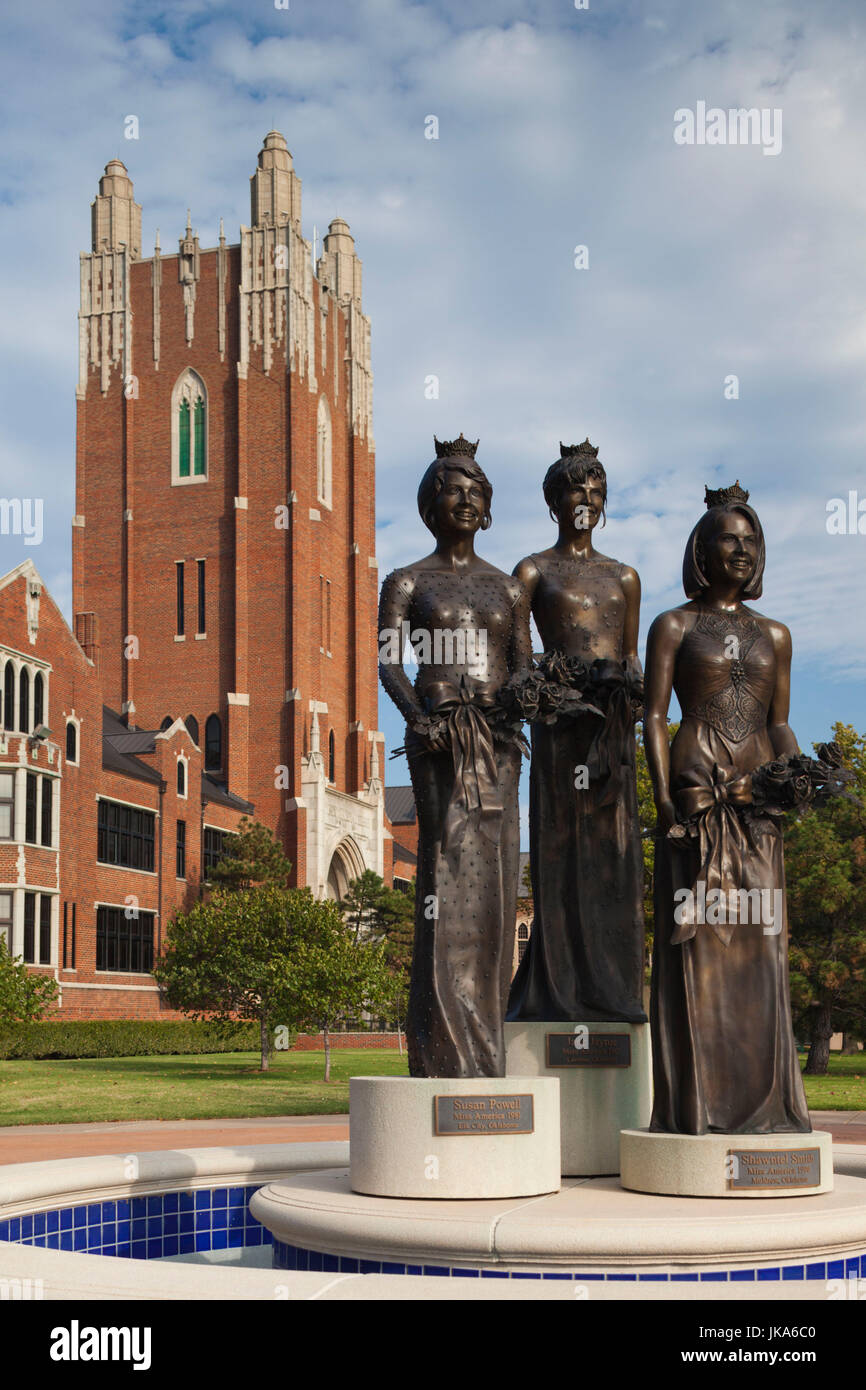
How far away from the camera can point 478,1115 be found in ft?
21.2

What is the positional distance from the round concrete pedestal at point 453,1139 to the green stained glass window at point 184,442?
198ft

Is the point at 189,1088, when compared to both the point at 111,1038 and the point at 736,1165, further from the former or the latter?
the point at 736,1165

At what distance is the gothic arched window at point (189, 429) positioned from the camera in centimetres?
6450

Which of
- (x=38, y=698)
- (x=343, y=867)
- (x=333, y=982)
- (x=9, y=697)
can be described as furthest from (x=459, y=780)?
(x=343, y=867)

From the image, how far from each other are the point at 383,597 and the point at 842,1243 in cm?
381

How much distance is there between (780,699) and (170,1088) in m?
21.3

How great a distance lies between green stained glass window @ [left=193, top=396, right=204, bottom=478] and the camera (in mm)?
64438

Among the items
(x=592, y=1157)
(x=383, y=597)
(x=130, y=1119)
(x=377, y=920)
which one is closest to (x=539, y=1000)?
(x=592, y=1157)

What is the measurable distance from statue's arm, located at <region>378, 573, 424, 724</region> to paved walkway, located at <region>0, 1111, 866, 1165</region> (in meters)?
7.71

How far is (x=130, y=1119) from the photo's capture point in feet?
63.7

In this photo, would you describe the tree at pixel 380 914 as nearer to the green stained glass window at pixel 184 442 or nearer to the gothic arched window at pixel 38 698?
the gothic arched window at pixel 38 698

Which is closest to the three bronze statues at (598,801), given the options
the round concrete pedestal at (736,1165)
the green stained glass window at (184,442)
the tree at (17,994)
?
the round concrete pedestal at (736,1165)

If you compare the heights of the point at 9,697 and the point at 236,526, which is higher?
the point at 236,526

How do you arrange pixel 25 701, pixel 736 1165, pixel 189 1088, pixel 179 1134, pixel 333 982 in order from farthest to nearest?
pixel 25 701
pixel 333 982
pixel 189 1088
pixel 179 1134
pixel 736 1165
